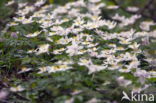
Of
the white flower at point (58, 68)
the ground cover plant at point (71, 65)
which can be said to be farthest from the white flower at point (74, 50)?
the white flower at point (58, 68)

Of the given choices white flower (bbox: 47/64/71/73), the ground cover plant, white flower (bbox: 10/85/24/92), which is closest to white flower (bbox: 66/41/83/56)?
the ground cover plant

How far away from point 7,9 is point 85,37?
1896 mm

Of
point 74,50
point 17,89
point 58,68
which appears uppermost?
point 74,50

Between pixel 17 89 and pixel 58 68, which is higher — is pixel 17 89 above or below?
below

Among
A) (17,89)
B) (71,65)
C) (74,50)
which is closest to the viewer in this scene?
(17,89)

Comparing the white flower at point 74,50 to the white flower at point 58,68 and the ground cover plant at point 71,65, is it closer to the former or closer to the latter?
the ground cover plant at point 71,65

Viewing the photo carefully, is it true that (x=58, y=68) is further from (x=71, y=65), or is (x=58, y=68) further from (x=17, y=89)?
(x=17, y=89)

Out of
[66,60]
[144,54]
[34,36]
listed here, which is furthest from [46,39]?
[144,54]

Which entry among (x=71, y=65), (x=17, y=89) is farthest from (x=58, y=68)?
(x=17, y=89)

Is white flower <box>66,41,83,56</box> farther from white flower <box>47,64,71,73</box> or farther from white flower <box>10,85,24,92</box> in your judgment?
white flower <box>10,85,24,92</box>

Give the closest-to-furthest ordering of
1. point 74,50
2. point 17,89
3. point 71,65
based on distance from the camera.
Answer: point 17,89
point 71,65
point 74,50

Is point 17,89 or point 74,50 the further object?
point 74,50

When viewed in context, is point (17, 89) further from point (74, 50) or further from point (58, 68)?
point (74, 50)

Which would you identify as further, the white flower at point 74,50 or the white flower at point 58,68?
the white flower at point 74,50
